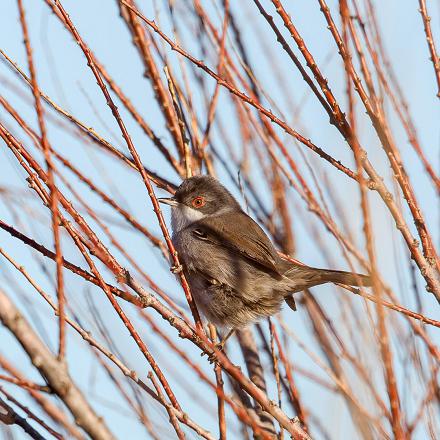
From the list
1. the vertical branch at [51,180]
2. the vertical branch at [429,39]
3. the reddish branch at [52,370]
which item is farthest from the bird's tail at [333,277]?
the reddish branch at [52,370]

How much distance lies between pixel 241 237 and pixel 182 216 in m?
0.63

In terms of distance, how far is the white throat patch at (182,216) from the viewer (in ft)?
18.5

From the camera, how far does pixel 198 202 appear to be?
5.71 metres

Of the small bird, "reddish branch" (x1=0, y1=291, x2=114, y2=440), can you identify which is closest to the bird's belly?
the small bird

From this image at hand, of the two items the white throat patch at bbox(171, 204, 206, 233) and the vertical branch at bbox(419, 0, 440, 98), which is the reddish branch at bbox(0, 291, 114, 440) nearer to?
the vertical branch at bbox(419, 0, 440, 98)

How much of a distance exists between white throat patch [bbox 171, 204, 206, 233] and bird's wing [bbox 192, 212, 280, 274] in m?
0.12

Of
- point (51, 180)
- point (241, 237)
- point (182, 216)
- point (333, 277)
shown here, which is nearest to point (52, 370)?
point (51, 180)

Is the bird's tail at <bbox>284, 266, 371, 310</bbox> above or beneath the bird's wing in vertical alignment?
beneath

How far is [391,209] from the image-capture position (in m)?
3.29

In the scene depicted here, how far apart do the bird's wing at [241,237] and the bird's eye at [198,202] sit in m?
0.18

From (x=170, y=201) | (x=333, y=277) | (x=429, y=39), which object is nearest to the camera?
(x=429, y=39)

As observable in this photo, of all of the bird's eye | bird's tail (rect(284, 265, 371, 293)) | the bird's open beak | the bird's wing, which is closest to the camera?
bird's tail (rect(284, 265, 371, 293))

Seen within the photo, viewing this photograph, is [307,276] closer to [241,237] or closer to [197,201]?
[241,237]

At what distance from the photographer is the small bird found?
4.86 m
